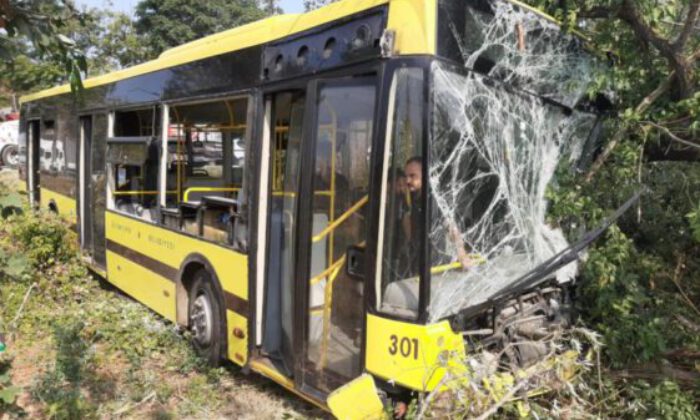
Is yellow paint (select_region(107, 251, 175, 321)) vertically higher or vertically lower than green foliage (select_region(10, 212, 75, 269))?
lower

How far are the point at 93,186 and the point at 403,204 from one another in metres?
5.69

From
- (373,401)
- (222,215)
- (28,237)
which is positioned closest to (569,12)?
(373,401)

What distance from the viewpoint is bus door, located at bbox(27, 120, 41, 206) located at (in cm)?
1134

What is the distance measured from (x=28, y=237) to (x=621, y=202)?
21.8 feet

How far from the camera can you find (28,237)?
7230mm

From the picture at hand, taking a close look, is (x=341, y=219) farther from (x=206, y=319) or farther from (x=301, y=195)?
(x=206, y=319)

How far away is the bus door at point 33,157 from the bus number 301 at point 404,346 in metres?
10.2

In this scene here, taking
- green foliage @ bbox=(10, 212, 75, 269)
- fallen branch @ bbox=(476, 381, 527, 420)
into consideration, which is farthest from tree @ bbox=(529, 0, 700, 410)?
green foliage @ bbox=(10, 212, 75, 269)

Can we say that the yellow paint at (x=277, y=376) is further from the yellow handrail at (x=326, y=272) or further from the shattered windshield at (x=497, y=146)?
the shattered windshield at (x=497, y=146)

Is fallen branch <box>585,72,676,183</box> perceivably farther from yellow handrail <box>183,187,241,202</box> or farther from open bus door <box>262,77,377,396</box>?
yellow handrail <box>183,187,241,202</box>

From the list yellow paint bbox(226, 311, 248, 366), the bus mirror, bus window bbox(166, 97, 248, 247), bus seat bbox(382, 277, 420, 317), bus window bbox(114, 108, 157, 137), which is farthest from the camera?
bus window bbox(114, 108, 157, 137)

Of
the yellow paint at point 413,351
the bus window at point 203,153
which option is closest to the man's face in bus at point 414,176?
the yellow paint at point 413,351

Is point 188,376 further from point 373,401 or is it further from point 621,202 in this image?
point 621,202

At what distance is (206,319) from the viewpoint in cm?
515
